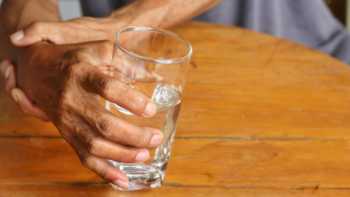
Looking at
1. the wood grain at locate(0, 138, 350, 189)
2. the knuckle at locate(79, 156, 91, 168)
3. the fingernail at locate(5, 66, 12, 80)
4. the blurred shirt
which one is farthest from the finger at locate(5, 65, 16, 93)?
the blurred shirt

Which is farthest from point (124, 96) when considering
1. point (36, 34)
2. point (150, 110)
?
point (36, 34)

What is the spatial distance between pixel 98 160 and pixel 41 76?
0.18m

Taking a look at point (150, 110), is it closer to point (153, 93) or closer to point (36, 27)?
point (153, 93)

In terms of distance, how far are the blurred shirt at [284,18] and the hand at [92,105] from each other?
655 millimetres

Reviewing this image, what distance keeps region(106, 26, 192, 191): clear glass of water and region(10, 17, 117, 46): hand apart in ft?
0.71

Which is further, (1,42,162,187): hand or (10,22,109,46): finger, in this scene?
(10,22,109,46): finger

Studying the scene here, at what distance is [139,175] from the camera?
78 cm

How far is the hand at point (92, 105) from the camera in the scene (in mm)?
744

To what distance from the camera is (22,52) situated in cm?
98

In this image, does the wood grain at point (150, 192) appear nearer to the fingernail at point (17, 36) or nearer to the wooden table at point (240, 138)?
the wooden table at point (240, 138)

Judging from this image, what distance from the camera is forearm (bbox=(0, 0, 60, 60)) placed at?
107cm

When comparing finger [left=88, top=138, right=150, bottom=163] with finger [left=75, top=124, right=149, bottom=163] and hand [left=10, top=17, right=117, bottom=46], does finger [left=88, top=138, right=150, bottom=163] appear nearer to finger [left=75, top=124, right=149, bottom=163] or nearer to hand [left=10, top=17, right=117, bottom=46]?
finger [left=75, top=124, right=149, bottom=163]

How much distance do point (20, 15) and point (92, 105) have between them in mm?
390

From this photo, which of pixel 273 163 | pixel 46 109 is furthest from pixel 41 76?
pixel 273 163
